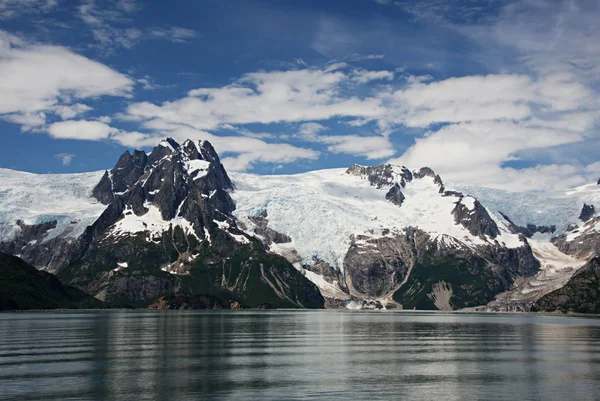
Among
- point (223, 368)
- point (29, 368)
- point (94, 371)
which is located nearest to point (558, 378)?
point (223, 368)

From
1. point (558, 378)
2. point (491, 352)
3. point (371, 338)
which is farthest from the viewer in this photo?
point (371, 338)

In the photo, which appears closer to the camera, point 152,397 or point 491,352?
point 152,397

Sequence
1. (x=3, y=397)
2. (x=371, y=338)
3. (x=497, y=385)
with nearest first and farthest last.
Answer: (x=3, y=397), (x=497, y=385), (x=371, y=338)

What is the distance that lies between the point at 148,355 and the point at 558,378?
6986 centimetres

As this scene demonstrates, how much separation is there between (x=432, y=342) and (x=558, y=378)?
70.3 m

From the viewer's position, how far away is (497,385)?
89.5 m

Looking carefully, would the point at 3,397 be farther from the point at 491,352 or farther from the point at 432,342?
the point at 432,342

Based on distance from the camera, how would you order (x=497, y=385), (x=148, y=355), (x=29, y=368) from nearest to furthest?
(x=497, y=385), (x=29, y=368), (x=148, y=355)

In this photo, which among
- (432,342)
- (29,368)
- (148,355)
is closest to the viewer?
(29,368)

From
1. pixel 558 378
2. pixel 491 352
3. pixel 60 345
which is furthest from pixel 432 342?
pixel 60 345

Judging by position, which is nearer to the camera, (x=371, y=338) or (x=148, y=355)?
(x=148, y=355)

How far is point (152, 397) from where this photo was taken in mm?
78750

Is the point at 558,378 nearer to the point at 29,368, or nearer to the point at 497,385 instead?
the point at 497,385

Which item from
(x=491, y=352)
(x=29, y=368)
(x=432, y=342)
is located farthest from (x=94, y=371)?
(x=432, y=342)
